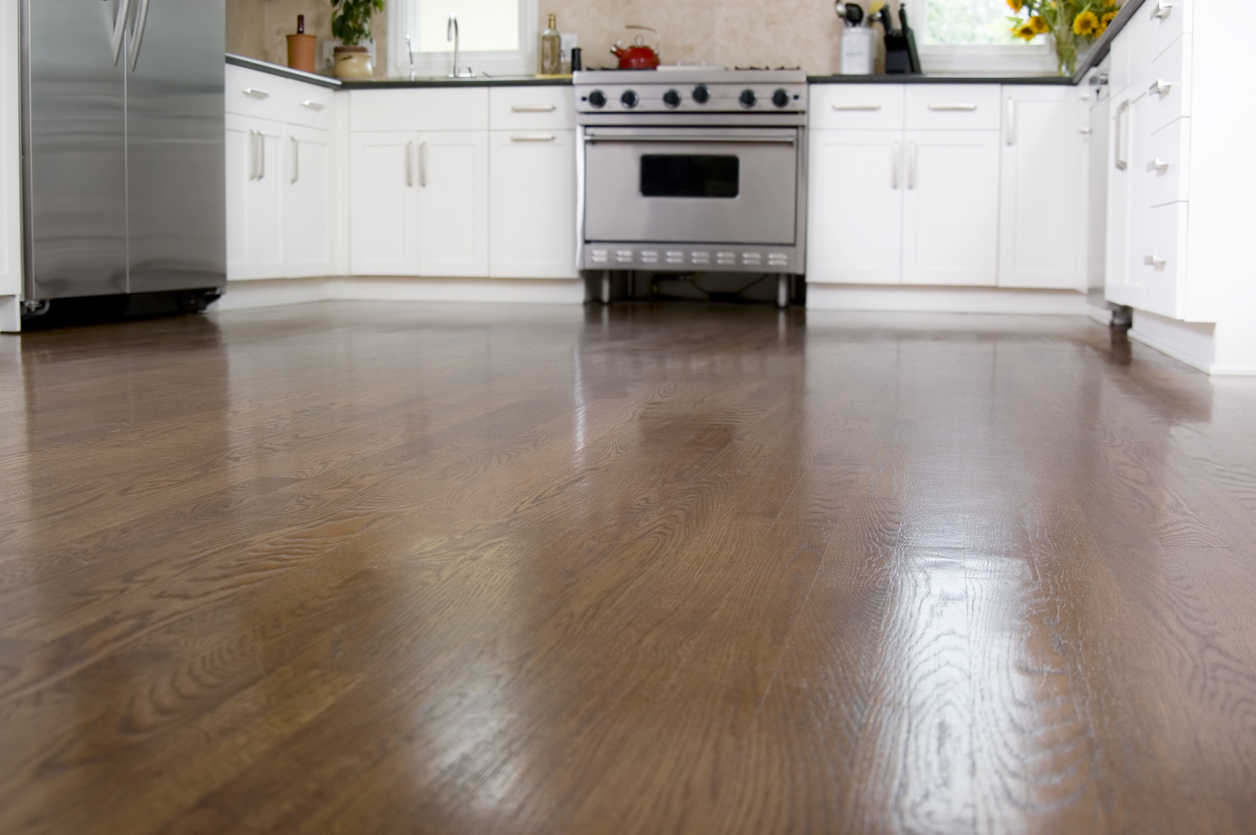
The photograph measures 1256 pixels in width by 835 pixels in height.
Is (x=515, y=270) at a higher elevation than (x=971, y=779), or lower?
higher

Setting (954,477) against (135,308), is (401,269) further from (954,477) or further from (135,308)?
(954,477)

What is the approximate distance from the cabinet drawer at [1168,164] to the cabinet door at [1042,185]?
172cm

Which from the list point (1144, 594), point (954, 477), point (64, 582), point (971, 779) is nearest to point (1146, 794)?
point (971, 779)

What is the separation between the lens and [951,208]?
5016 millimetres

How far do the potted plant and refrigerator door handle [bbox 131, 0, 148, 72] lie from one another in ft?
5.92

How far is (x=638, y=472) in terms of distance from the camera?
149cm

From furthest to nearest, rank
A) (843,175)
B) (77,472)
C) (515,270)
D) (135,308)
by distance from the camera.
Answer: (515,270), (843,175), (135,308), (77,472)

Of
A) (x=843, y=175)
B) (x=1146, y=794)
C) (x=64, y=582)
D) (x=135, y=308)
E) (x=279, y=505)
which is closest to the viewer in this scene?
(x=1146, y=794)

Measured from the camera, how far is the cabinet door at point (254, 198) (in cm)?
460

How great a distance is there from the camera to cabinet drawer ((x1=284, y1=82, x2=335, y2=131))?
198 inches

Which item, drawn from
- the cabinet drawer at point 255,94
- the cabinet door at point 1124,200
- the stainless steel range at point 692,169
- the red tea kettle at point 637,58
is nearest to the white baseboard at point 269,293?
the cabinet drawer at point 255,94

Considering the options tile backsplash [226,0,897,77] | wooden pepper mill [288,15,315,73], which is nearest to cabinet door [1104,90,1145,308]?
tile backsplash [226,0,897,77]

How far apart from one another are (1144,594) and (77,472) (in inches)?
44.2

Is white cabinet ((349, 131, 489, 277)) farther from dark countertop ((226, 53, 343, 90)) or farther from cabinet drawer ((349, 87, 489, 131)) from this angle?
dark countertop ((226, 53, 343, 90))
